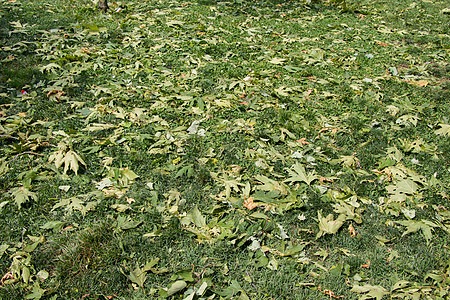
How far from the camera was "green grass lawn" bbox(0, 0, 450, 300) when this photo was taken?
250 centimetres

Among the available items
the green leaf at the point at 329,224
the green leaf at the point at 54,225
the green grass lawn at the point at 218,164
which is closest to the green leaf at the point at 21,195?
the green grass lawn at the point at 218,164

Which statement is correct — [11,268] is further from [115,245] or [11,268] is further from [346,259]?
[346,259]

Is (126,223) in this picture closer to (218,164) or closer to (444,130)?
(218,164)

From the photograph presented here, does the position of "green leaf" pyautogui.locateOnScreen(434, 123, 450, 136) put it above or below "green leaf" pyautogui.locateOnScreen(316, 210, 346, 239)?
above

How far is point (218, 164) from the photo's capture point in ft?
11.1

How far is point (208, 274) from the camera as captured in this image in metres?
2.47

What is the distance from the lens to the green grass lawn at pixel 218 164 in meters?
2.50

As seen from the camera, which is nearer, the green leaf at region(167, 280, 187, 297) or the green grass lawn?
the green leaf at region(167, 280, 187, 297)

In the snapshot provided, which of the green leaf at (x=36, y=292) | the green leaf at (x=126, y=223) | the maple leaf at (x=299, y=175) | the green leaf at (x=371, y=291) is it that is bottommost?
the green leaf at (x=36, y=292)

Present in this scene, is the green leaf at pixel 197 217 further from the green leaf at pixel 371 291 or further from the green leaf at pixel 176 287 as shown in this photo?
the green leaf at pixel 371 291

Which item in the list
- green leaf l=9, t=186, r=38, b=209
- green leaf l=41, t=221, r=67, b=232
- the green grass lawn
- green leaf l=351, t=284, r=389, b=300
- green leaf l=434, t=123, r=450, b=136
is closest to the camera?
green leaf l=351, t=284, r=389, b=300

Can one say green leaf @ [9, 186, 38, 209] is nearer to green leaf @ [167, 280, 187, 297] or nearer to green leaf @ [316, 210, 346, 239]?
green leaf @ [167, 280, 187, 297]

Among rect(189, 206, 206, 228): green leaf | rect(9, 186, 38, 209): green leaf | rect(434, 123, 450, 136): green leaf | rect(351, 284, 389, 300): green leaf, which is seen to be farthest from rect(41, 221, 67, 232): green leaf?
rect(434, 123, 450, 136): green leaf

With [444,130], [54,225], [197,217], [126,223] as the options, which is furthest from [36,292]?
[444,130]
